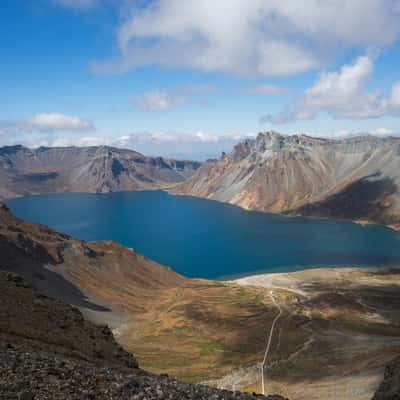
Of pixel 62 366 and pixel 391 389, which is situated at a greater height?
pixel 62 366

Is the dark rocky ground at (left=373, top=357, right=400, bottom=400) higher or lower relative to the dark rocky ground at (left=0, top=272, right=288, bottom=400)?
lower

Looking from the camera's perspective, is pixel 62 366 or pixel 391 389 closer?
pixel 62 366

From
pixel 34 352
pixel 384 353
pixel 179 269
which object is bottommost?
pixel 179 269

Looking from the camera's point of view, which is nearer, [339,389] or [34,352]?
[34,352]

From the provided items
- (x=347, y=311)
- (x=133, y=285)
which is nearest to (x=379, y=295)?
(x=347, y=311)

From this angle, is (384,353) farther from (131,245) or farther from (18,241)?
(131,245)

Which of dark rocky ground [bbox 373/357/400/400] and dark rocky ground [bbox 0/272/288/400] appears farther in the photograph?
dark rocky ground [bbox 373/357/400/400]

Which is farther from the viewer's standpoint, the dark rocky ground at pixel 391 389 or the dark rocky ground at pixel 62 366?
the dark rocky ground at pixel 391 389

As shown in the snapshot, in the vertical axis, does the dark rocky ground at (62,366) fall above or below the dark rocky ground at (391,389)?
above
